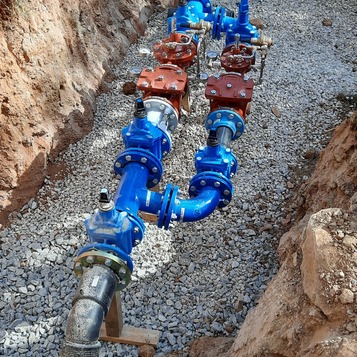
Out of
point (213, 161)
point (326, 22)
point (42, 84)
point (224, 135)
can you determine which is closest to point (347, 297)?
point (213, 161)

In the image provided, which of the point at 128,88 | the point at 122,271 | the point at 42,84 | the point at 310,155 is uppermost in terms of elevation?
the point at 128,88

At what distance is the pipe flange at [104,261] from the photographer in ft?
8.04

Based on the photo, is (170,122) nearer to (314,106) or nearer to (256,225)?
(256,225)

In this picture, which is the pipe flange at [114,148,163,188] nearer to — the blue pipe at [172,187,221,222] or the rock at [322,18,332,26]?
the blue pipe at [172,187,221,222]

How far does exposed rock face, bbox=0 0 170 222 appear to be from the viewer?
4020 millimetres

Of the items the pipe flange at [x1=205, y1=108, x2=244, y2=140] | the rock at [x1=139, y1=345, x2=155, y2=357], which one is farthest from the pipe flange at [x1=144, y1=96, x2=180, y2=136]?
the rock at [x1=139, y1=345, x2=155, y2=357]

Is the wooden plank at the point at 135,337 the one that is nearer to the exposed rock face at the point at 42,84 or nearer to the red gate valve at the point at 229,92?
the exposed rock face at the point at 42,84

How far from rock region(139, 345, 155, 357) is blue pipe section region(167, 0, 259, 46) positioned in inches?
119

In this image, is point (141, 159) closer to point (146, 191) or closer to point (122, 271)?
point (146, 191)

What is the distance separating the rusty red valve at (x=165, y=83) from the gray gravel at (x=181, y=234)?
857 mm

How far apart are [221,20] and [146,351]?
3.44 metres

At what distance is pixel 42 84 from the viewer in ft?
14.4

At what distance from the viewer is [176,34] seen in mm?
4348

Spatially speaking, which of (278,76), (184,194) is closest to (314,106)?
(278,76)
